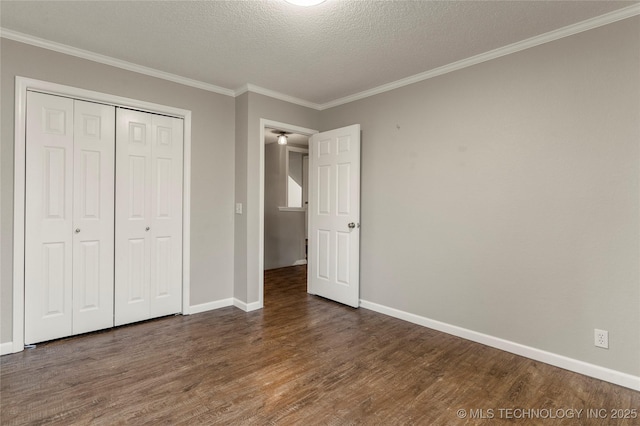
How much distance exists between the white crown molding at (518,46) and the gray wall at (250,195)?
1188mm

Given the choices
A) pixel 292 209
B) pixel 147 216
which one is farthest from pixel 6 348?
pixel 292 209

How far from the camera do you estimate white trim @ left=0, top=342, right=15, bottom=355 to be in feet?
8.20

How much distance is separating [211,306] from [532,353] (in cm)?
306

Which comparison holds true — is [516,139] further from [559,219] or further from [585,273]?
[585,273]

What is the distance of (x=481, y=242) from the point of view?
2828 millimetres

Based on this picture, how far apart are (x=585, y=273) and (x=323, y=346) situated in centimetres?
202

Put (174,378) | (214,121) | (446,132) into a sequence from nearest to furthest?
(174,378), (446,132), (214,121)

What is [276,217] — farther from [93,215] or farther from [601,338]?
[601,338]

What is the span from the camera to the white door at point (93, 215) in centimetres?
283

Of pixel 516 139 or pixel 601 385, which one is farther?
pixel 516 139

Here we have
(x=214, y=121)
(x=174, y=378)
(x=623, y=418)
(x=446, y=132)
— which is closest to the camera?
(x=623, y=418)

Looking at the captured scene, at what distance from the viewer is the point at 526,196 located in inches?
101

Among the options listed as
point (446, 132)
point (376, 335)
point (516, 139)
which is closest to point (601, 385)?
point (376, 335)

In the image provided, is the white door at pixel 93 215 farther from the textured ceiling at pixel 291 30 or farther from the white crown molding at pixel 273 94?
the white crown molding at pixel 273 94
